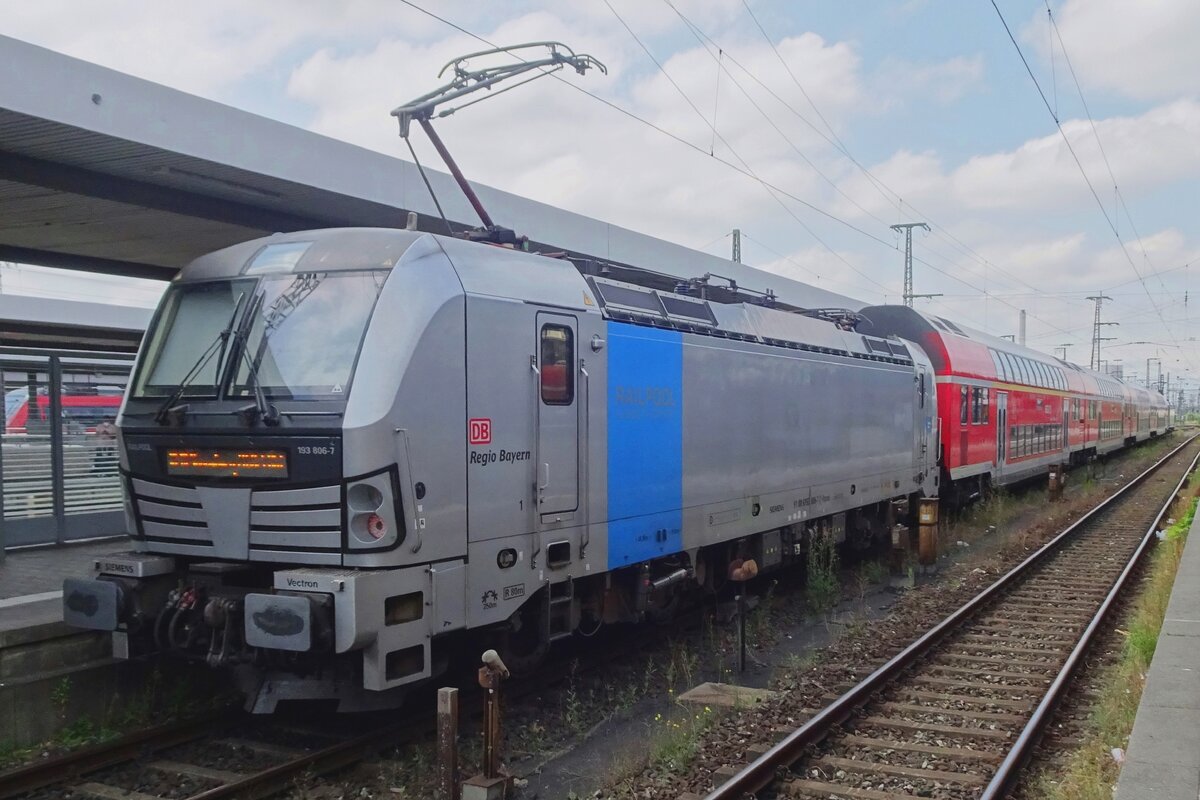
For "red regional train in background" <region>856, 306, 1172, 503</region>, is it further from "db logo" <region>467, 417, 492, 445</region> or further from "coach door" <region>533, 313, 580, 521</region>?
"db logo" <region>467, 417, 492, 445</region>

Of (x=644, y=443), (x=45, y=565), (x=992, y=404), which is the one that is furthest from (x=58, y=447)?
(x=992, y=404)

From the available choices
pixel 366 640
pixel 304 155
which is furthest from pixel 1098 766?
pixel 304 155

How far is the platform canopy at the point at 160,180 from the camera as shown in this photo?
7469 millimetres

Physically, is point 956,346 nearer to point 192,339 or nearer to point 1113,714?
point 1113,714

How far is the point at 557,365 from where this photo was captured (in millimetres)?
7266

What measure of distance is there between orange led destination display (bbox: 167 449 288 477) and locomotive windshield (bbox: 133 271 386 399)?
1.22 ft

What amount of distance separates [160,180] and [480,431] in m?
4.70

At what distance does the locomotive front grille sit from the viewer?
19.3 feet

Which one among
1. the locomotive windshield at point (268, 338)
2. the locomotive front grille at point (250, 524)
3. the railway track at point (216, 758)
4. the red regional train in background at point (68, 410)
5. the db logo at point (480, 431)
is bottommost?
the railway track at point (216, 758)

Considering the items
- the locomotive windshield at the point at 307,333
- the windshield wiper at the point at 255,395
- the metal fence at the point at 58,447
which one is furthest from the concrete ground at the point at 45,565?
the locomotive windshield at the point at 307,333

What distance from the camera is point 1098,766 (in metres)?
6.13

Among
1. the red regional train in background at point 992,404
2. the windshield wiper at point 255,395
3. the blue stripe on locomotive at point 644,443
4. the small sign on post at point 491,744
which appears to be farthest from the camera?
the red regional train in background at point 992,404

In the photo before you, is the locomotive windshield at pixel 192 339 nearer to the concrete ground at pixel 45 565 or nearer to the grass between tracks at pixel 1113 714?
the concrete ground at pixel 45 565

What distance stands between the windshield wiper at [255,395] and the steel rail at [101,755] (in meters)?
2.27
